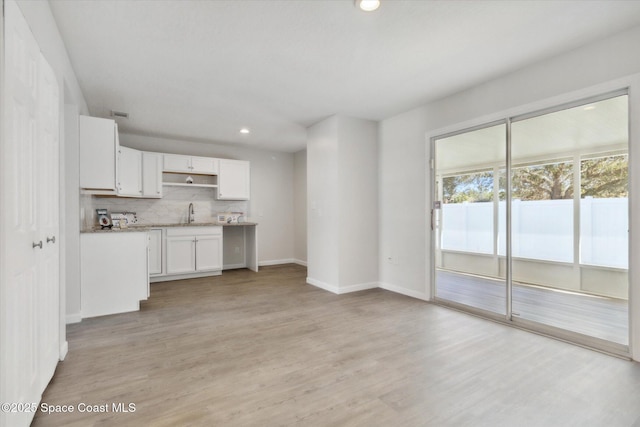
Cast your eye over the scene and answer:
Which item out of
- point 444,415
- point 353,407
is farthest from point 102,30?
point 444,415

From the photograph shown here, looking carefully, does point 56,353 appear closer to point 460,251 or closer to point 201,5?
point 201,5

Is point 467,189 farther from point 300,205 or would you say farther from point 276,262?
point 276,262

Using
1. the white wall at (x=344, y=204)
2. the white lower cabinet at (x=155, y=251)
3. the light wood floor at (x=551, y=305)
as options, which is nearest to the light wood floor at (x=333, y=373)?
the light wood floor at (x=551, y=305)

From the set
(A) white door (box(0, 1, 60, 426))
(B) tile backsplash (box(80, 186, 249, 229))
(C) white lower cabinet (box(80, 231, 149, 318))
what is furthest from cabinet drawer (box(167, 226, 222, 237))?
(A) white door (box(0, 1, 60, 426))

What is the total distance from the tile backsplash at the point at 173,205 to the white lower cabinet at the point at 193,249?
675 millimetres

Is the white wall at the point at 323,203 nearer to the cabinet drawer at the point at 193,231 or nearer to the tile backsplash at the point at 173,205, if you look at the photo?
the cabinet drawer at the point at 193,231

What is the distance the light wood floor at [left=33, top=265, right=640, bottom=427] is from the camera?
5.61ft

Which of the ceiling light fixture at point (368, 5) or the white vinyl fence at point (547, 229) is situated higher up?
the ceiling light fixture at point (368, 5)

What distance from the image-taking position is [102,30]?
7.87ft

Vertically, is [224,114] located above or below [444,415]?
above

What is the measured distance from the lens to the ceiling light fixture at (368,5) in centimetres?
204

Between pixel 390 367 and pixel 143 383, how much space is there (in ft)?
5.64

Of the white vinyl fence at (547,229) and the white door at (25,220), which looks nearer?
the white door at (25,220)

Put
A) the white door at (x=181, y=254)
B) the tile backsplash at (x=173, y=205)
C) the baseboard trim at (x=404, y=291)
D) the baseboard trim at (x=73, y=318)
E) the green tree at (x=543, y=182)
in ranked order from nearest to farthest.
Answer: the baseboard trim at (x=73, y=318) < the green tree at (x=543, y=182) < the baseboard trim at (x=404, y=291) < the white door at (x=181, y=254) < the tile backsplash at (x=173, y=205)
